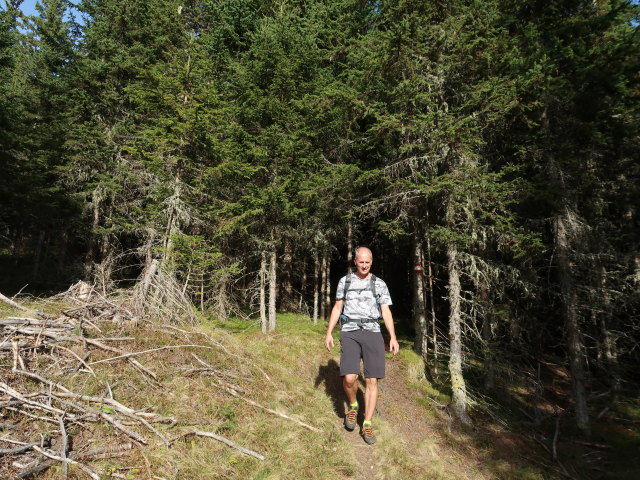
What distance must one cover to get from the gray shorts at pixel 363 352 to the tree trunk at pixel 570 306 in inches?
280

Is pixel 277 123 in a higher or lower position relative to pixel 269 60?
lower

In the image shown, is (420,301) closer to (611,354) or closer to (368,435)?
(368,435)

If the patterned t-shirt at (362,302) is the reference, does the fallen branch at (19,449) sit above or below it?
below

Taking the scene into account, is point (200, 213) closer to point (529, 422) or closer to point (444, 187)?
point (444, 187)

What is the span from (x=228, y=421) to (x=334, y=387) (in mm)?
2868

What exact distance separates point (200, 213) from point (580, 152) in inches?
435

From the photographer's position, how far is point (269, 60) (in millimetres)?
10750

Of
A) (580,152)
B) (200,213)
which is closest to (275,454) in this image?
(200,213)

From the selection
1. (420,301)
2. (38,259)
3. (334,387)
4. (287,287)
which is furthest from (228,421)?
(38,259)

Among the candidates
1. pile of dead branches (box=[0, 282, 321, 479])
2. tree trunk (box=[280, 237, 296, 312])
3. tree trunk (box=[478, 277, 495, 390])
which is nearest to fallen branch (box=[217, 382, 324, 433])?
pile of dead branches (box=[0, 282, 321, 479])

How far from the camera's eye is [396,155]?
9.15 m

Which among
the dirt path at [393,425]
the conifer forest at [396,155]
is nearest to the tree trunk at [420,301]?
the conifer forest at [396,155]

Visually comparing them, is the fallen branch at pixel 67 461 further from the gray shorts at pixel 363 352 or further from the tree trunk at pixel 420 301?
the tree trunk at pixel 420 301

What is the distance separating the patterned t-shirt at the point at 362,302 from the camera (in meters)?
4.88
